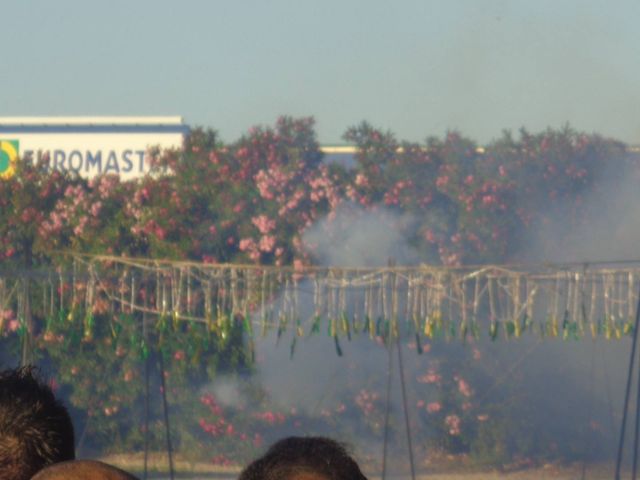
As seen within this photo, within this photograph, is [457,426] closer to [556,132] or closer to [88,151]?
[556,132]

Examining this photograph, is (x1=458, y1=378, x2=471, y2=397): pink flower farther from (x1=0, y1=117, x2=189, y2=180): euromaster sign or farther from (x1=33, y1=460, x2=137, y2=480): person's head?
(x1=33, y1=460, x2=137, y2=480): person's head

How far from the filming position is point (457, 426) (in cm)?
1294

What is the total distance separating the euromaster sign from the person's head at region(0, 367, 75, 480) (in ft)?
64.3

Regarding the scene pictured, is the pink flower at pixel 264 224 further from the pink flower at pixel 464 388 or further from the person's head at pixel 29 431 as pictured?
the person's head at pixel 29 431

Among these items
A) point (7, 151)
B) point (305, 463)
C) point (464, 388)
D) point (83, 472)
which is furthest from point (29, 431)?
point (7, 151)

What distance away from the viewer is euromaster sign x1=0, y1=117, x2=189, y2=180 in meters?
21.7

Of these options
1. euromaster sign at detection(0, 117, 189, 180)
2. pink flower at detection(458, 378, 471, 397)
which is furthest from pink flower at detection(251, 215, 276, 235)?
euromaster sign at detection(0, 117, 189, 180)

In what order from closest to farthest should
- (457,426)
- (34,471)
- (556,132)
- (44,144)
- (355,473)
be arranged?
(355,473), (34,471), (457,426), (556,132), (44,144)

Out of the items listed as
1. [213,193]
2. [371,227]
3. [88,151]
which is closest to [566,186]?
[371,227]

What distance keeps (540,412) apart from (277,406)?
114 inches

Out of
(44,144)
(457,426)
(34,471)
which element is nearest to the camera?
(34,471)

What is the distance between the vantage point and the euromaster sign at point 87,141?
21.7 m

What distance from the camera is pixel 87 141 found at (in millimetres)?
22156

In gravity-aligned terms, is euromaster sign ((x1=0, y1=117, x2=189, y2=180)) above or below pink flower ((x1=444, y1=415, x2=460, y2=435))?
above
